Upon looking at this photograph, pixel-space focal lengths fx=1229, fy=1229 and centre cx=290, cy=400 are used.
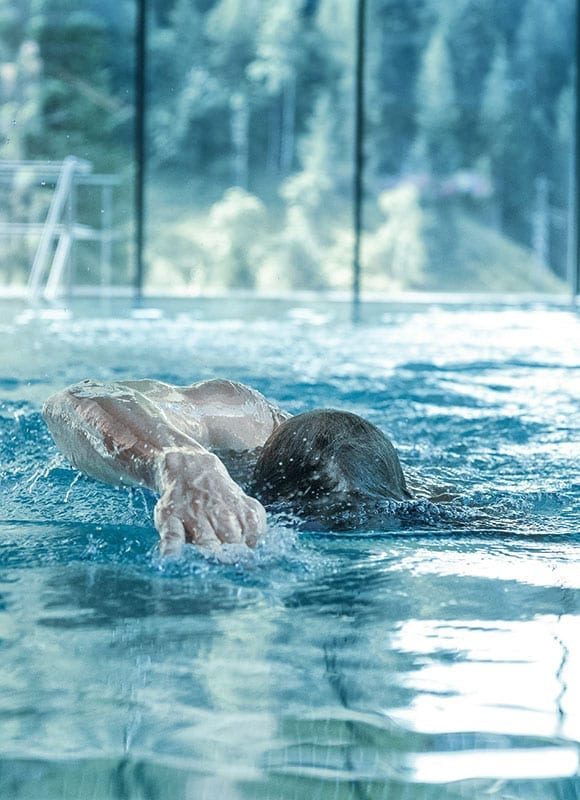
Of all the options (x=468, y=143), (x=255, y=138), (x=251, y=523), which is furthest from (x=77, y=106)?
(x=251, y=523)

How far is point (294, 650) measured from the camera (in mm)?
1108

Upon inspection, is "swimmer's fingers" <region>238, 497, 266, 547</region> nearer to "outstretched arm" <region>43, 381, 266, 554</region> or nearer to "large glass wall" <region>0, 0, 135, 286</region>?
"outstretched arm" <region>43, 381, 266, 554</region>

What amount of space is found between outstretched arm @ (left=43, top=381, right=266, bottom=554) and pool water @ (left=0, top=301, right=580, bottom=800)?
32mm

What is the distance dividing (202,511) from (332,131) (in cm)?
1072

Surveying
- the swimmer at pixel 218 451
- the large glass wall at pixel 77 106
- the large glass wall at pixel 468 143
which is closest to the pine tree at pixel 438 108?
the large glass wall at pixel 468 143

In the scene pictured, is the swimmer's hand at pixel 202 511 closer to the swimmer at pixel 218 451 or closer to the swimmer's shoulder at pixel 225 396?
the swimmer at pixel 218 451

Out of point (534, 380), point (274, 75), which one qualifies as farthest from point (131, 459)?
point (274, 75)

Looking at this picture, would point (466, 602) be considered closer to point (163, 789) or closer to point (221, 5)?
point (163, 789)

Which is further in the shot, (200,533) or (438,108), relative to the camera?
(438,108)

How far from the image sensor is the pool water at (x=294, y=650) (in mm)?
866

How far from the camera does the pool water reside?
2.84 feet

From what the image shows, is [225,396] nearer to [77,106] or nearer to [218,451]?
[218,451]

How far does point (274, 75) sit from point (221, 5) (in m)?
0.83

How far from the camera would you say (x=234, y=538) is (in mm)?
A: 1333
